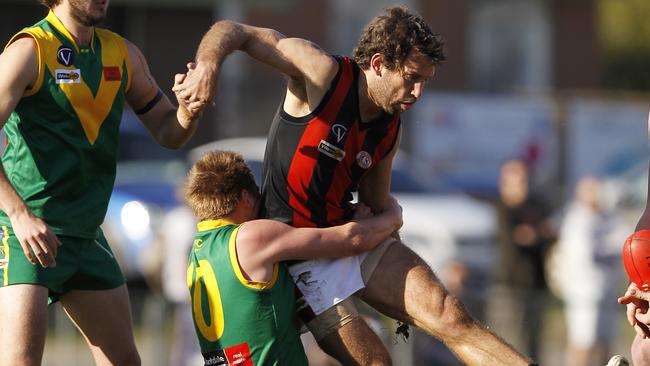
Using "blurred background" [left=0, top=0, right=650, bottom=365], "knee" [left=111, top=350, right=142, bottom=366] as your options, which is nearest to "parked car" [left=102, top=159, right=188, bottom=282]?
"blurred background" [left=0, top=0, right=650, bottom=365]

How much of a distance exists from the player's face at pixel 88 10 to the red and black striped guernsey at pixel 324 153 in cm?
94

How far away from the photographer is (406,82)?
5.71 meters

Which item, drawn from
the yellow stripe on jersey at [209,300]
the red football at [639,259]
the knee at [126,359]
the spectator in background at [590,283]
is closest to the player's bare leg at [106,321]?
the knee at [126,359]

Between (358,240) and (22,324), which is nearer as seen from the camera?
(22,324)

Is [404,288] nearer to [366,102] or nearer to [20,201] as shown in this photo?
[366,102]

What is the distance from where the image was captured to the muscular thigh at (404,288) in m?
5.80

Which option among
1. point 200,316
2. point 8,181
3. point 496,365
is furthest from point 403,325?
point 8,181

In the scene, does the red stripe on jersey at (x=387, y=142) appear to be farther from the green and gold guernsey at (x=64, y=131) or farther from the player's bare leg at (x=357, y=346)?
the green and gold guernsey at (x=64, y=131)

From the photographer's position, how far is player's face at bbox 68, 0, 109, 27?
578 centimetres

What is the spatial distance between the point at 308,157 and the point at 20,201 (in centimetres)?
128

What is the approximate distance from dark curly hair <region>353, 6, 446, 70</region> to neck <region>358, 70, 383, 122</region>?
0.22 feet

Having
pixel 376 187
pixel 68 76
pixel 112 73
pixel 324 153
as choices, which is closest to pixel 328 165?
pixel 324 153

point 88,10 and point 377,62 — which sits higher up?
point 88,10

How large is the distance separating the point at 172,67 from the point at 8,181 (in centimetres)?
1904
